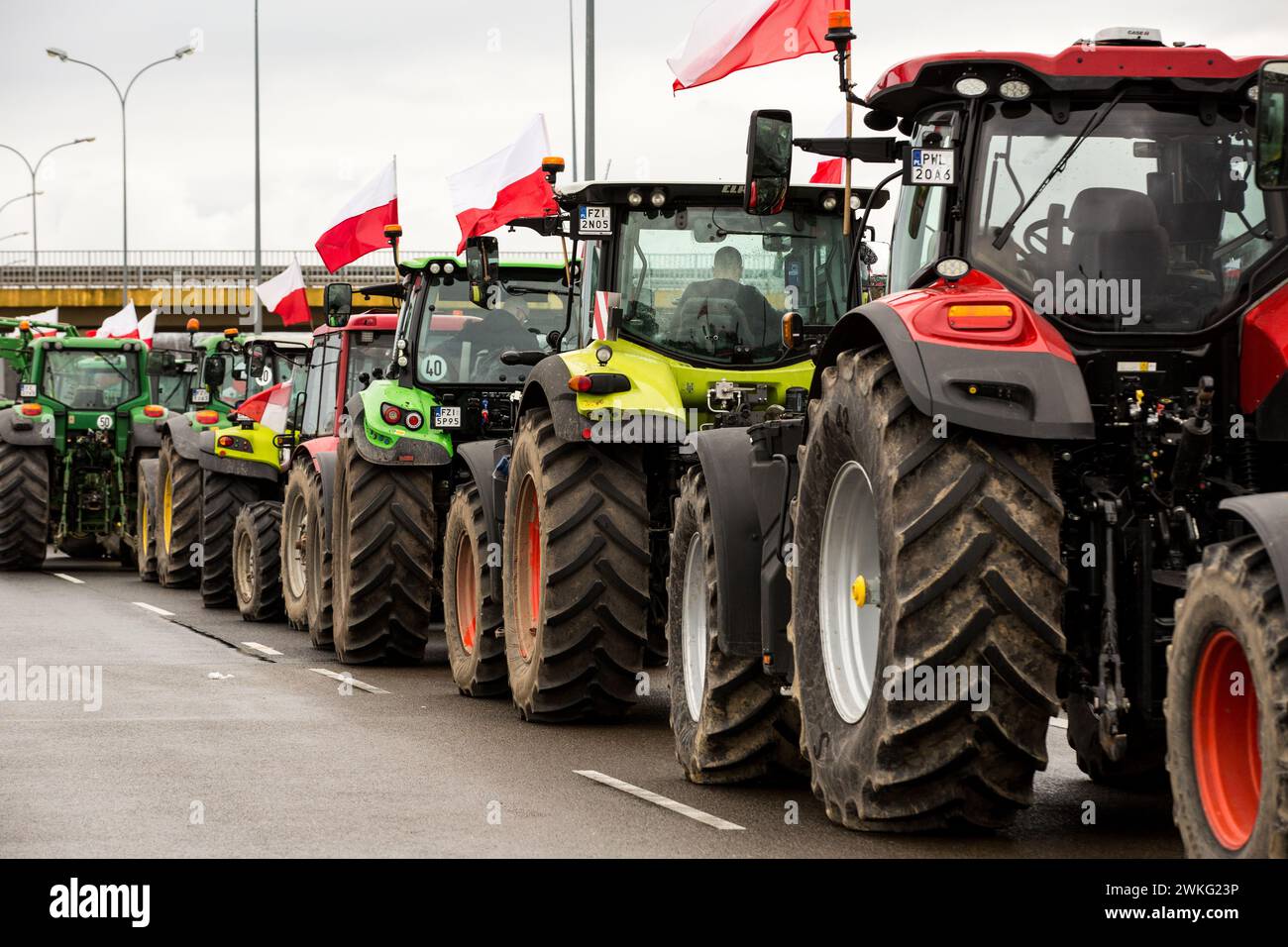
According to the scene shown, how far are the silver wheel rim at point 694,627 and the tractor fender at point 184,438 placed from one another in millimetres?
12653

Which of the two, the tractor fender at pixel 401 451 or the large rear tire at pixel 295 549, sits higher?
the tractor fender at pixel 401 451

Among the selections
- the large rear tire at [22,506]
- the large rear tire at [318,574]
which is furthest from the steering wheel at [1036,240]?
the large rear tire at [22,506]

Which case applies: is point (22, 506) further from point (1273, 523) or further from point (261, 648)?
point (1273, 523)

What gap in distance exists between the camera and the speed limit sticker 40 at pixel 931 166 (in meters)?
7.26

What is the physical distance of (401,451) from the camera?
14203mm

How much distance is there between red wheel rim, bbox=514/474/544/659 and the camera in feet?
37.3

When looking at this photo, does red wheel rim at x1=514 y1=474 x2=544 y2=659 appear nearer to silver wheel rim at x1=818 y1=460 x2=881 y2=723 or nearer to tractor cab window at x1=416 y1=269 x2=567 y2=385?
tractor cab window at x1=416 y1=269 x2=567 y2=385

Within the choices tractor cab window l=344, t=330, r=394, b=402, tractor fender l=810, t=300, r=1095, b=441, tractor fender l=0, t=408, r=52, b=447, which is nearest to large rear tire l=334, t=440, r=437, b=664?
tractor cab window l=344, t=330, r=394, b=402

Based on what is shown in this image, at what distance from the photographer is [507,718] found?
11461 millimetres

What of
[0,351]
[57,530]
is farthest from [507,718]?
[0,351]

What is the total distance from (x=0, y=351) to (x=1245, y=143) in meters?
24.9

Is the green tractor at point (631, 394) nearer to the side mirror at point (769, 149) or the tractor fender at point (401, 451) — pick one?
the tractor fender at point (401, 451)

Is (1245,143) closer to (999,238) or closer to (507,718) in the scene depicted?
(999,238)

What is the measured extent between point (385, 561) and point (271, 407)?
21.7 ft
